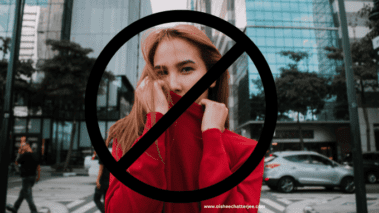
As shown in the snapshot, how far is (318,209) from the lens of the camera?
4.23m

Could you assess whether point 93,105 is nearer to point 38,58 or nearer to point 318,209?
point 38,58

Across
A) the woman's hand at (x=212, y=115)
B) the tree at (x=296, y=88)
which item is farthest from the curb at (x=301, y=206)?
the woman's hand at (x=212, y=115)

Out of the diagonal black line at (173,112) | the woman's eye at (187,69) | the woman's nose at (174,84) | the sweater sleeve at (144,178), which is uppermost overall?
the woman's eye at (187,69)

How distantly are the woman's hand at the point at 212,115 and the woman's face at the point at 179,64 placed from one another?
27 mm

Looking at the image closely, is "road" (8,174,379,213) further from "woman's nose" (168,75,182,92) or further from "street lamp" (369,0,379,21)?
"woman's nose" (168,75,182,92)

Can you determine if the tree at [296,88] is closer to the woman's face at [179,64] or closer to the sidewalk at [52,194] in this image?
the woman's face at [179,64]

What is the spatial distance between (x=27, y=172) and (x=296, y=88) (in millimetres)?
4440

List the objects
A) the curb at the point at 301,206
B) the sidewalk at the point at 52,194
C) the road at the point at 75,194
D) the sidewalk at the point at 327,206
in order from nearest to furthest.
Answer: the curb at the point at 301,206, the sidewalk at the point at 327,206, the sidewalk at the point at 52,194, the road at the point at 75,194

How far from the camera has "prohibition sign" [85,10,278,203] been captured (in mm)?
365

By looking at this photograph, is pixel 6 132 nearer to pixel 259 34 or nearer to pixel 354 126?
pixel 259 34

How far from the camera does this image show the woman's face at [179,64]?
0.54 m

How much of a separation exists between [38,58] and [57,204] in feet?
11.5

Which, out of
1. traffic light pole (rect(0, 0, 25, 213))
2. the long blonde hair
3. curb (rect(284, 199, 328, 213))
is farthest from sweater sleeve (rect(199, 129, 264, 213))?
traffic light pole (rect(0, 0, 25, 213))

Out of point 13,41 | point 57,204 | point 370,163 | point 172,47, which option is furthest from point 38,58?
point 370,163
